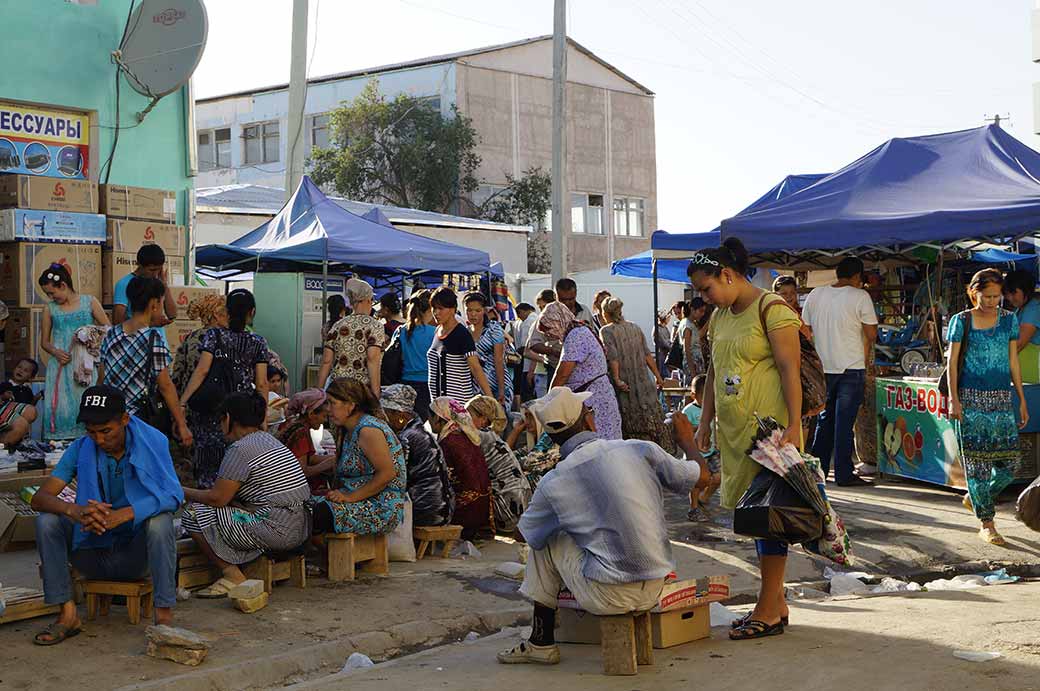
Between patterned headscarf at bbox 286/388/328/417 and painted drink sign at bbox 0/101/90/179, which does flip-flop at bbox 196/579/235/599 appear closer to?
patterned headscarf at bbox 286/388/328/417

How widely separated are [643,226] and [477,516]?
128 feet

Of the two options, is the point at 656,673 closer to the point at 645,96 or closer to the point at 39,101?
the point at 39,101

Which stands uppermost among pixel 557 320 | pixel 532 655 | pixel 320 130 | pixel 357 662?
pixel 320 130

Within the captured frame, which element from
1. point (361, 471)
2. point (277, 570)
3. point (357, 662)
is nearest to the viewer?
point (357, 662)

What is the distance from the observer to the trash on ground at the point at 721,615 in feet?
20.9

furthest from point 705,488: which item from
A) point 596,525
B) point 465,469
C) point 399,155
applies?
point 399,155

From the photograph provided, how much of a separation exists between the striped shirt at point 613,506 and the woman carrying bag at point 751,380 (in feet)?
1.96

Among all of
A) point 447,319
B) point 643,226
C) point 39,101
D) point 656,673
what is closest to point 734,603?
point 656,673

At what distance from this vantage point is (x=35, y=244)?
424 inches

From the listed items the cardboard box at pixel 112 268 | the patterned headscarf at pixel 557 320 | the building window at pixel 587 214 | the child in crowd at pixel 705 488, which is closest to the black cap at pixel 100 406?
the patterned headscarf at pixel 557 320

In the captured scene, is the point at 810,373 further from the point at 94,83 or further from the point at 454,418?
the point at 94,83

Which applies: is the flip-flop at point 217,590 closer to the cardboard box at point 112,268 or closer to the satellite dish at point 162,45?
the cardboard box at point 112,268

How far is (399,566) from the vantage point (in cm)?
785

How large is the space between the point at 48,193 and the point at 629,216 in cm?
3644
